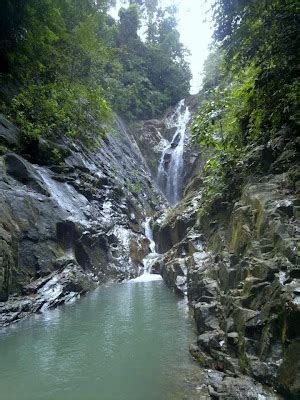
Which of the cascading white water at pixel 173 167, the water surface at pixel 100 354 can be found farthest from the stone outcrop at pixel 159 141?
the water surface at pixel 100 354

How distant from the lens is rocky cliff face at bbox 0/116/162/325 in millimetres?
9766

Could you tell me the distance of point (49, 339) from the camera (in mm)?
7309

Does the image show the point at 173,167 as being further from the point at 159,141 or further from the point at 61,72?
the point at 61,72

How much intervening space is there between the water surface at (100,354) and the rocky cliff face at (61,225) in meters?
1.03

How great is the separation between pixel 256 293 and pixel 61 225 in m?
8.77

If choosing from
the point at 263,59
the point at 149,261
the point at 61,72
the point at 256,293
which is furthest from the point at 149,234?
the point at 256,293

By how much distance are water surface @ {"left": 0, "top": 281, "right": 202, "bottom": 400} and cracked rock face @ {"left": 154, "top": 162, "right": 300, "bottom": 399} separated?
55 cm

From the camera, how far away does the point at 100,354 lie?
6414 millimetres

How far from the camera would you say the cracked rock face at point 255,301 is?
4.29 meters

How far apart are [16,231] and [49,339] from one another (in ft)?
13.0

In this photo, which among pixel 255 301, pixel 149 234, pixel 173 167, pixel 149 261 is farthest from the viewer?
pixel 173 167

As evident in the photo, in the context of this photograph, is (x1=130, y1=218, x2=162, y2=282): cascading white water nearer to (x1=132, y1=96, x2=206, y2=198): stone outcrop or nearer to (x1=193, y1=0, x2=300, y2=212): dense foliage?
(x1=193, y1=0, x2=300, y2=212): dense foliage

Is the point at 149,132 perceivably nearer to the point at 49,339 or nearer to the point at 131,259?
the point at 131,259

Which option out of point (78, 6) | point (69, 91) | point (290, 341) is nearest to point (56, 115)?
point (69, 91)
